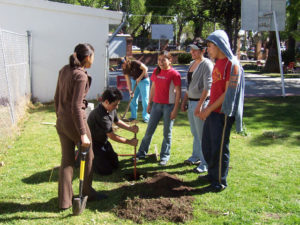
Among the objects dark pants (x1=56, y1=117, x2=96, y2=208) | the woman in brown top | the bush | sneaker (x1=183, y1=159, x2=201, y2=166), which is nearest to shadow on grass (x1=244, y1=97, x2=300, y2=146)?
sneaker (x1=183, y1=159, x2=201, y2=166)

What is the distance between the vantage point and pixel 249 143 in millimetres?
6809

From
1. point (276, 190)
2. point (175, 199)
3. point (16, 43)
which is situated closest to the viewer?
point (175, 199)

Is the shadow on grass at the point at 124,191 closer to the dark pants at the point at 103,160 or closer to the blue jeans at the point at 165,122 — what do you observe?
the dark pants at the point at 103,160

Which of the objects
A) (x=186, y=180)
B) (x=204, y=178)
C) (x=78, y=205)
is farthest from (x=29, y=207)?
(x=204, y=178)

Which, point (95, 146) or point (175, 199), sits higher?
point (95, 146)

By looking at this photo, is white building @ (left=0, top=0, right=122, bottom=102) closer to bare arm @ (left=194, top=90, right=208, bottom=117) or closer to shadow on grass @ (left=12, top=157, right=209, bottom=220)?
shadow on grass @ (left=12, top=157, right=209, bottom=220)

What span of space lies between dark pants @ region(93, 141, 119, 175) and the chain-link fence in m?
2.31

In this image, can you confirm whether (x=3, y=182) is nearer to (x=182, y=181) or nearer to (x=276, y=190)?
(x=182, y=181)

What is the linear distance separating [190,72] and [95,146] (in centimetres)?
178

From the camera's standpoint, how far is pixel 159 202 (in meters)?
4.05

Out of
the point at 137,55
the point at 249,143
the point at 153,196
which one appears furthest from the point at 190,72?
the point at 137,55

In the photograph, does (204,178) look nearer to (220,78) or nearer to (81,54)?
(220,78)

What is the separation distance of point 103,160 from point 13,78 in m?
4.52

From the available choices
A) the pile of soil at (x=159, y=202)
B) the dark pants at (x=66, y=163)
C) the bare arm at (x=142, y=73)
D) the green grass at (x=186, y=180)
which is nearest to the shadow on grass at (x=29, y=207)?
the green grass at (x=186, y=180)
